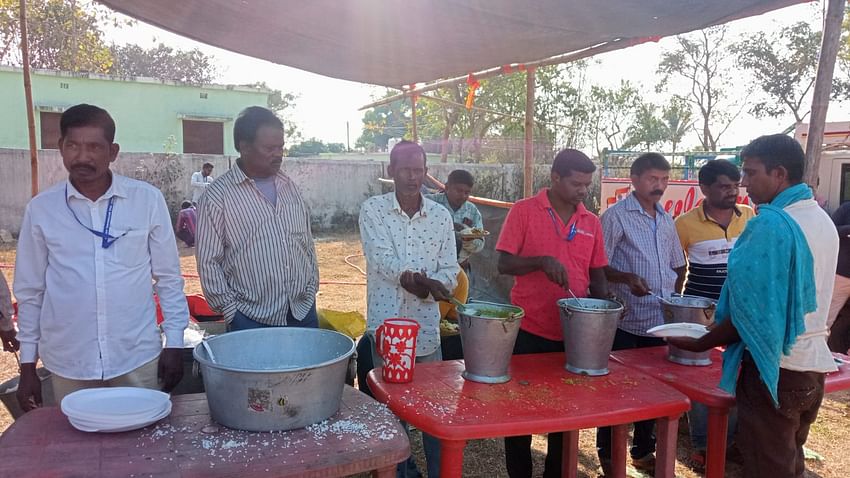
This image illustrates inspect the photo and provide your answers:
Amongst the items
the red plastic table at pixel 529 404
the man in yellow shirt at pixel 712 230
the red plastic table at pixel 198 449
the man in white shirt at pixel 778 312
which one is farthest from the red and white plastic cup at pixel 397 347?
the man in yellow shirt at pixel 712 230

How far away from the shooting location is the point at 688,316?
268cm

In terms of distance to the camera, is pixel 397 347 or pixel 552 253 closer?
pixel 397 347

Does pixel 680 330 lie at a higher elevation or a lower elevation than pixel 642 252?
lower

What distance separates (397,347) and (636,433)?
2168 mm

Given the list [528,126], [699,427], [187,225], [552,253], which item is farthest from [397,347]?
[187,225]

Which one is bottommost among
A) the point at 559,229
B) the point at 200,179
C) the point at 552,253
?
the point at 552,253

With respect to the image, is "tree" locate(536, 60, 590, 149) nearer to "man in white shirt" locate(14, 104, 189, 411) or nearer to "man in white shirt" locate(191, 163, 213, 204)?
"man in white shirt" locate(191, 163, 213, 204)

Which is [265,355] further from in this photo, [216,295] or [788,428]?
[788,428]

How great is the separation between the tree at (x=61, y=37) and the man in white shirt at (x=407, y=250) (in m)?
14.7

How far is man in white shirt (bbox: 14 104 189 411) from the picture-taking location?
2072 millimetres

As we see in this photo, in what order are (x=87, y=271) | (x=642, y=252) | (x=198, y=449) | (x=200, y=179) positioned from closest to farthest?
(x=198, y=449) → (x=87, y=271) → (x=642, y=252) → (x=200, y=179)

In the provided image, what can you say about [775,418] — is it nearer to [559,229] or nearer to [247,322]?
[559,229]

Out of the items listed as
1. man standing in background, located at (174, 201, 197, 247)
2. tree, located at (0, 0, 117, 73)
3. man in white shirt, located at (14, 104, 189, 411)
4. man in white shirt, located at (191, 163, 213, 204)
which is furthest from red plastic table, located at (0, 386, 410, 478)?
tree, located at (0, 0, 117, 73)

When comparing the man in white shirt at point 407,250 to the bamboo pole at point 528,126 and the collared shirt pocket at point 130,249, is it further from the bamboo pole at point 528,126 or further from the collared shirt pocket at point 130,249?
the bamboo pole at point 528,126
